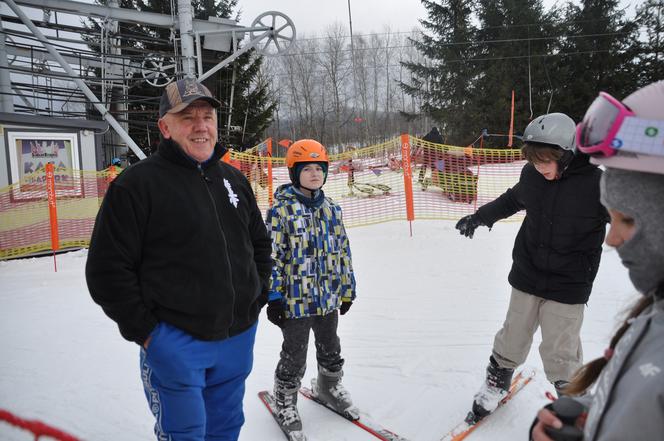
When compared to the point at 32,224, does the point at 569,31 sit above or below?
above

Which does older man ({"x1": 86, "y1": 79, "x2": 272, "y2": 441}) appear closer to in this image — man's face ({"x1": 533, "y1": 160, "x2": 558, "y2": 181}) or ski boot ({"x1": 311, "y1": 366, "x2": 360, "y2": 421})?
ski boot ({"x1": 311, "y1": 366, "x2": 360, "y2": 421})

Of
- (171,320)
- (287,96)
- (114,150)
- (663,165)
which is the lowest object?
(171,320)

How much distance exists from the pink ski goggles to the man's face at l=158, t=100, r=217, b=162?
1.56 metres

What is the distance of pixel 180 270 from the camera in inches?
75.3

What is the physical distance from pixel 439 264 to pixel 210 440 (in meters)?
5.39

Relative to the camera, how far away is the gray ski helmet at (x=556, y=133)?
2.55 meters

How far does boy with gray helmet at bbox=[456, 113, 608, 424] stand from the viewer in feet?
8.59

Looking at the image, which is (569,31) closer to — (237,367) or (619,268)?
(619,268)

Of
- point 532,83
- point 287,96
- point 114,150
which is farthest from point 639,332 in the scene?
point 287,96

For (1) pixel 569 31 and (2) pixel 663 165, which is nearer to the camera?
(2) pixel 663 165

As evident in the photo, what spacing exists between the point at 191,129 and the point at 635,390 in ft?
6.18

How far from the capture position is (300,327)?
9.40 ft

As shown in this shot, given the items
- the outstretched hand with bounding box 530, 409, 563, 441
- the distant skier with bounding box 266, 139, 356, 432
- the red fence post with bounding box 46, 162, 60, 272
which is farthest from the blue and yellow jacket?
the red fence post with bounding box 46, 162, 60, 272

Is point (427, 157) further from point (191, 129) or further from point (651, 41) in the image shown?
point (651, 41)
